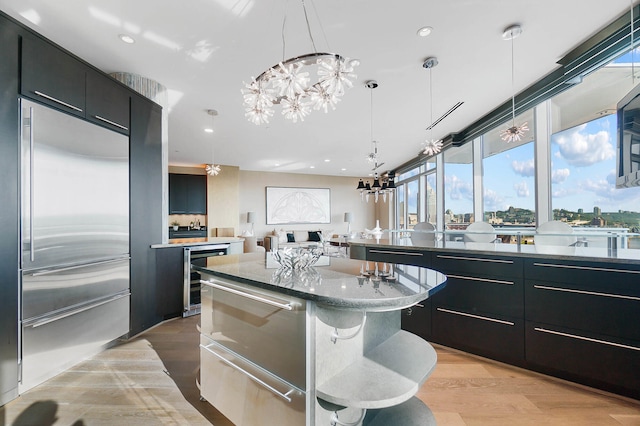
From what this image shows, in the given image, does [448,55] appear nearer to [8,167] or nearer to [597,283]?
[597,283]

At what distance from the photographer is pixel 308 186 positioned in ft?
34.5

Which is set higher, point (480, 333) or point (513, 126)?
point (513, 126)

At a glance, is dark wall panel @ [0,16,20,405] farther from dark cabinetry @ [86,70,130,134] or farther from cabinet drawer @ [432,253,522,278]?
cabinet drawer @ [432,253,522,278]

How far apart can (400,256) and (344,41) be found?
2.26 m

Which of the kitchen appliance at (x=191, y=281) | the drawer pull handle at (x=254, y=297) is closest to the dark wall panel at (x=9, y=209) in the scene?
the drawer pull handle at (x=254, y=297)

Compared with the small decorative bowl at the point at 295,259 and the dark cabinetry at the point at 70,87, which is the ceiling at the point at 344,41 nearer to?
the dark cabinetry at the point at 70,87

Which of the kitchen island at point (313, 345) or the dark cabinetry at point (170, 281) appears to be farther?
the dark cabinetry at point (170, 281)

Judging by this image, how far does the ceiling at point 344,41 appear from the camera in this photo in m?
2.16

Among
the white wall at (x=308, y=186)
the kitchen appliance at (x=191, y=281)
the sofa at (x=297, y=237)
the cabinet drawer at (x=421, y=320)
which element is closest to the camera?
→ the cabinet drawer at (x=421, y=320)

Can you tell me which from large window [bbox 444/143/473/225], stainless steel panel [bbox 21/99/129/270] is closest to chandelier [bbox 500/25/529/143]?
large window [bbox 444/143/473/225]

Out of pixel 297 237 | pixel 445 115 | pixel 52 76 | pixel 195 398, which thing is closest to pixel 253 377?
pixel 195 398

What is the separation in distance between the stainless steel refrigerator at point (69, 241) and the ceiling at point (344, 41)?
876 millimetres

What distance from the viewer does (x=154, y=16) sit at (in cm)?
222

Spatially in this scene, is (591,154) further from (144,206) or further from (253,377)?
(144,206)
